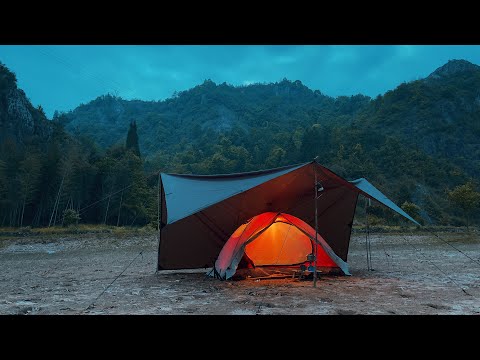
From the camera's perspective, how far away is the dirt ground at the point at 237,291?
459cm

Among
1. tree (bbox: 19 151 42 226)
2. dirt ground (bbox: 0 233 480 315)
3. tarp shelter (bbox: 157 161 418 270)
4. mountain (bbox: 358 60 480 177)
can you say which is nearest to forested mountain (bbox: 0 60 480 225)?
mountain (bbox: 358 60 480 177)

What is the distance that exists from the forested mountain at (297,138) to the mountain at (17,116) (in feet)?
6.51

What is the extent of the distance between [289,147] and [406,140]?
49.0 ft

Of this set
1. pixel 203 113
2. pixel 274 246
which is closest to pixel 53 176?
pixel 274 246

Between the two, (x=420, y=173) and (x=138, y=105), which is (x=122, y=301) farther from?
(x=138, y=105)

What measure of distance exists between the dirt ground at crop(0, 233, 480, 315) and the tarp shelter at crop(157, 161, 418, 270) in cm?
53

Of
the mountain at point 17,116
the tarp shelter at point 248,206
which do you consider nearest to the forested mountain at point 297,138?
the mountain at point 17,116

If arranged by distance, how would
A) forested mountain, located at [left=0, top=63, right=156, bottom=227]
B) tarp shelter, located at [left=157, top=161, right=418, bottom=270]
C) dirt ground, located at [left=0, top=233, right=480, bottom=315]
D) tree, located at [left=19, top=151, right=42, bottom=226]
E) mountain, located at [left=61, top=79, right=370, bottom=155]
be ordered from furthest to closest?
mountain, located at [left=61, top=79, right=370, bottom=155] → forested mountain, located at [left=0, top=63, right=156, bottom=227] → tree, located at [left=19, top=151, right=42, bottom=226] → tarp shelter, located at [left=157, top=161, right=418, bottom=270] → dirt ground, located at [left=0, top=233, right=480, bottom=315]

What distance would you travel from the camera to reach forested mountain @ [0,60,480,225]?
35125mm

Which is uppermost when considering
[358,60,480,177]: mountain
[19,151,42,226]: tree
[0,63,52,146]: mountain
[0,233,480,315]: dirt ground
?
[358,60,480,177]: mountain

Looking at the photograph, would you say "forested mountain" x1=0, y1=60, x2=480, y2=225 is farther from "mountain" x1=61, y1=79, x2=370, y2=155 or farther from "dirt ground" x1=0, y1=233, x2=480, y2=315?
"dirt ground" x1=0, y1=233, x2=480, y2=315

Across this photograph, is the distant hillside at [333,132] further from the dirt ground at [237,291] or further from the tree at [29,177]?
the dirt ground at [237,291]
